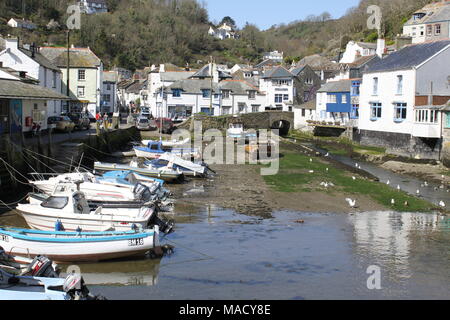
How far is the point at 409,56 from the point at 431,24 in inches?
1339

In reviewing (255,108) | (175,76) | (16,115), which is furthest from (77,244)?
(175,76)

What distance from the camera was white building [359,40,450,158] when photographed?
4353cm

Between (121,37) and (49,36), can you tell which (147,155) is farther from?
(121,37)

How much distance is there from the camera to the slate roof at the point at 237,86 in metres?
72.9

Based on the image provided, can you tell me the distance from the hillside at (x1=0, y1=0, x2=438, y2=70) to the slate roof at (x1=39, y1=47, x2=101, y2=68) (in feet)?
140

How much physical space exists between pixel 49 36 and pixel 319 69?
57354 mm

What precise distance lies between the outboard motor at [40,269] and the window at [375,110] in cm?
4414

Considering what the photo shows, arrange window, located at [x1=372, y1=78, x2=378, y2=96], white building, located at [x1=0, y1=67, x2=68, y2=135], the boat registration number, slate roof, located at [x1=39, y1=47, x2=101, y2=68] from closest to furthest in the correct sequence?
the boat registration number → white building, located at [x1=0, y1=67, x2=68, y2=135] → window, located at [x1=372, y1=78, x2=378, y2=96] → slate roof, located at [x1=39, y1=47, x2=101, y2=68]

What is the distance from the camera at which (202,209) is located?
2480cm

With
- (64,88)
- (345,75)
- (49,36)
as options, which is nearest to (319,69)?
(345,75)

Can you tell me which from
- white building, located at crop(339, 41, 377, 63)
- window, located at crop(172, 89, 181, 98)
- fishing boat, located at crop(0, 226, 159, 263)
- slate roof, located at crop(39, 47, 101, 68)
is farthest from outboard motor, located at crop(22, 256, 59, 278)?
white building, located at crop(339, 41, 377, 63)

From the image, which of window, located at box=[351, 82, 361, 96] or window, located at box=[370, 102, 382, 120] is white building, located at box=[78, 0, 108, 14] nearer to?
window, located at box=[351, 82, 361, 96]

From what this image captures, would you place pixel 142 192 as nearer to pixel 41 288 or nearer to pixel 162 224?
pixel 162 224
